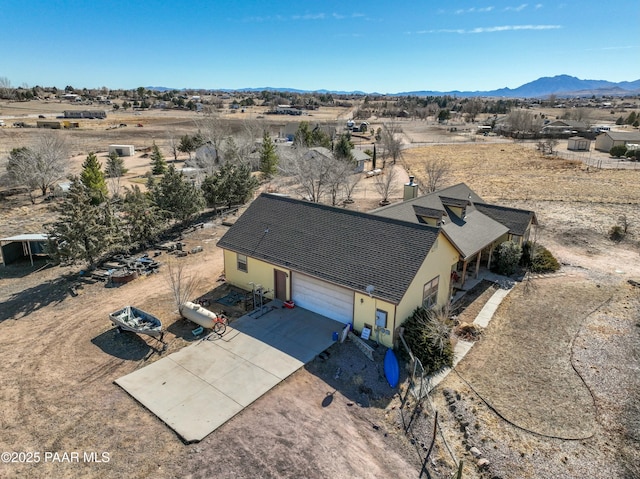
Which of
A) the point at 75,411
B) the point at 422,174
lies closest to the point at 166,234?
the point at 75,411

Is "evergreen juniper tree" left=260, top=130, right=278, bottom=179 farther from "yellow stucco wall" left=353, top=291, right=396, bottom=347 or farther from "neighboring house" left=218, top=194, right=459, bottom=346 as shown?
"yellow stucco wall" left=353, top=291, right=396, bottom=347

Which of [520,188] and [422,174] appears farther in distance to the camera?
[422,174]

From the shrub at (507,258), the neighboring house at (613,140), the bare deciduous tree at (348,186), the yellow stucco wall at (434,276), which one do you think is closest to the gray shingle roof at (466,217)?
the shrub at (507,258)

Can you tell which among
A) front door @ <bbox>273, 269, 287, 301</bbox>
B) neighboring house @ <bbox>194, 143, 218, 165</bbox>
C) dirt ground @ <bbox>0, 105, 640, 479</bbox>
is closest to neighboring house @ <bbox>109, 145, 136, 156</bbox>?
neighboring house @ <bbox>194, 143, 218, 165</bbox>

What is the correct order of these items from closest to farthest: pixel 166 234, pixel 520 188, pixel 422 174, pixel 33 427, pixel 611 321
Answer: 1. pixel 33 427
2. pixel 611 321
3. pixel 166 234
4. pixel 520 188
5. pixel 422 174

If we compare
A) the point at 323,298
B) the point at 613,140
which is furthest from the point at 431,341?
the point at 613,140

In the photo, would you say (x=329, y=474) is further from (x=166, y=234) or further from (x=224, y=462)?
(x=166, y=234)
